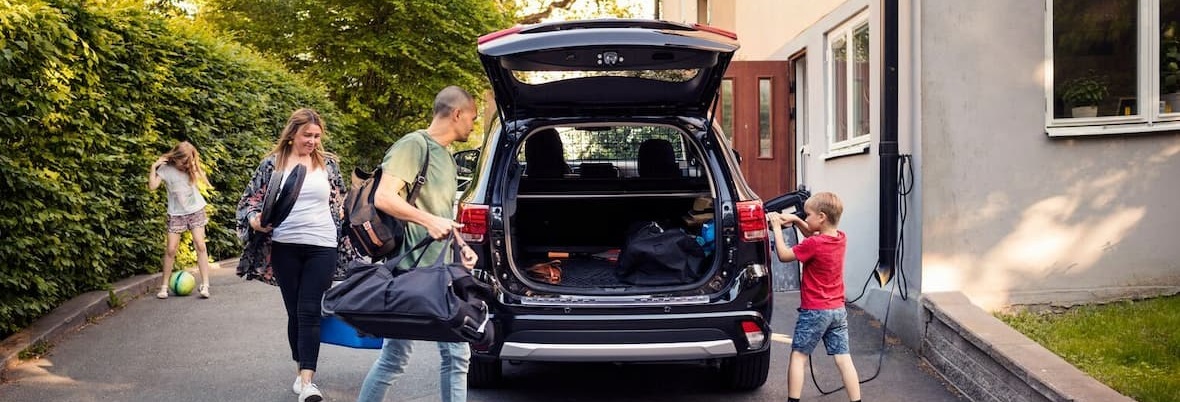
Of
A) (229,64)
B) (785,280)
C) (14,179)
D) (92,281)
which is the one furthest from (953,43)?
(229,64)

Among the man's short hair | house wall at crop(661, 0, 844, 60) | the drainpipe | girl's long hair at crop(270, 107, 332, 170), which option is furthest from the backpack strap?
house wall at crop(661, 0, 844, 60)

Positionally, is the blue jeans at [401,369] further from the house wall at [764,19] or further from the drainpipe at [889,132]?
the house wall at [764,19]

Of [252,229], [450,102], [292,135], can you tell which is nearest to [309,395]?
[252,229]

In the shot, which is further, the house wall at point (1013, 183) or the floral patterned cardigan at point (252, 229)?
the house wall at point (1013, 183)

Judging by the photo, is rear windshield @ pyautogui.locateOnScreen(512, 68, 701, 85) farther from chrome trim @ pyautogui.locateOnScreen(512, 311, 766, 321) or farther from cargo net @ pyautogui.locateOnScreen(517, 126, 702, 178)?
chrome trim @ pyautogui.locateOnScreen(512, 311, 766, 321)

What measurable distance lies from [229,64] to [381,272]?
31.1 ft

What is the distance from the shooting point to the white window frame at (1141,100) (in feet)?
23.4

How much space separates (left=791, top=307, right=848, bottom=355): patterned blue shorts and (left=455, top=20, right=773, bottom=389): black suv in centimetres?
17

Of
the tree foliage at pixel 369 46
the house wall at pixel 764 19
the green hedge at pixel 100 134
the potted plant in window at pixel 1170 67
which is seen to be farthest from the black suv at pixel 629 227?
the tree foliage at pixel 369 46

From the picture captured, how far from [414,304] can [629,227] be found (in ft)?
9.85

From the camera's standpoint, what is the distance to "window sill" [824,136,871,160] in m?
8.90

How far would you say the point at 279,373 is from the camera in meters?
6.82

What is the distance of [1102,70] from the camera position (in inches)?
285

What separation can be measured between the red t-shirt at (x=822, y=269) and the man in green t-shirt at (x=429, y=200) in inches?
69.1
